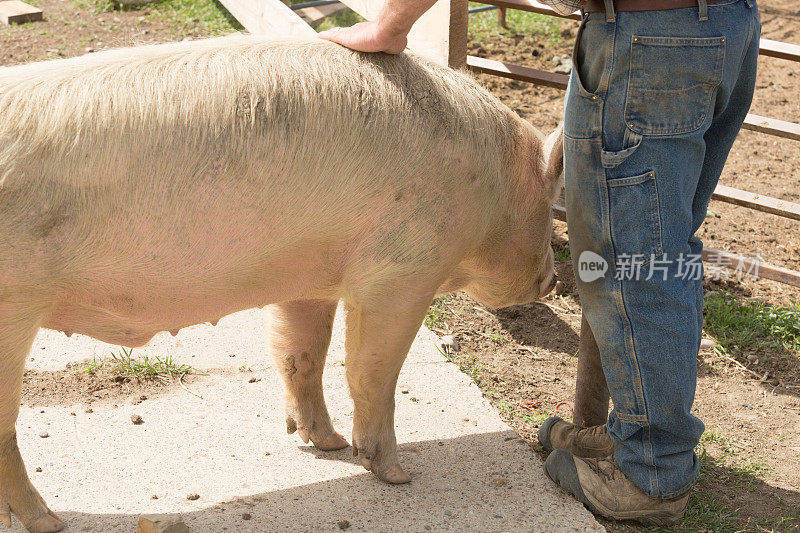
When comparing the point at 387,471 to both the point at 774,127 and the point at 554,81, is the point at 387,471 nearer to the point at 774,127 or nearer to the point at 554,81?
the point at 554,81

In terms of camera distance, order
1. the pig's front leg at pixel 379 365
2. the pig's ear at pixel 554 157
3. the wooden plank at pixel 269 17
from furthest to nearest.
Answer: the wooden plank at pixel 269 17 < the pig's ear at pixel 554 157 < the pig's front leg at pixel 379 365

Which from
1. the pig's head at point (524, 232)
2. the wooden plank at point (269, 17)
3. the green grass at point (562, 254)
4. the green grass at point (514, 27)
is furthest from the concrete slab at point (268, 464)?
the green grass at point (514, 27)

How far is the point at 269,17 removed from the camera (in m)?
5.28

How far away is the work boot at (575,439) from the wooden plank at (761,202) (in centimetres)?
223

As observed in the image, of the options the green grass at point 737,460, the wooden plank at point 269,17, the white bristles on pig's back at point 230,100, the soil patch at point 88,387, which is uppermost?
the white bristles on pig's back at point 230,100

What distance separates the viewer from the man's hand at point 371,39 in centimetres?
274

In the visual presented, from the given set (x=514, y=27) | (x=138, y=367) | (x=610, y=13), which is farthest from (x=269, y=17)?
(x=514, y=27)

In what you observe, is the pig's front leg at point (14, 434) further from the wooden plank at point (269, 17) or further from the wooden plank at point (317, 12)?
the wooden plank at point (317, 12)

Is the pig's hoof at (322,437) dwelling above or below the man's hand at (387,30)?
→ below

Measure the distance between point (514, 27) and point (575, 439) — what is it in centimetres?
659

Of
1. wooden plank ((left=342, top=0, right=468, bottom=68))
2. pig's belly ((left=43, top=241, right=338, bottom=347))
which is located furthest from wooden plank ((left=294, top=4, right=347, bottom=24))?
pig's belly ((left=43, top=241, right=338, bottom=347))

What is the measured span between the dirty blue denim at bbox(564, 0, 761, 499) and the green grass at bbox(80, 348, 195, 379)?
1.91 metres

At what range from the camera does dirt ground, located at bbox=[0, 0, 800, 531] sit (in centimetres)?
343

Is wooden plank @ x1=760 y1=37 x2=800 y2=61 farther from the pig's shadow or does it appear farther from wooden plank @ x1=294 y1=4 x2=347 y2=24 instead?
wooden plank @ x1=294 y1=4 x2=347 y2=24
